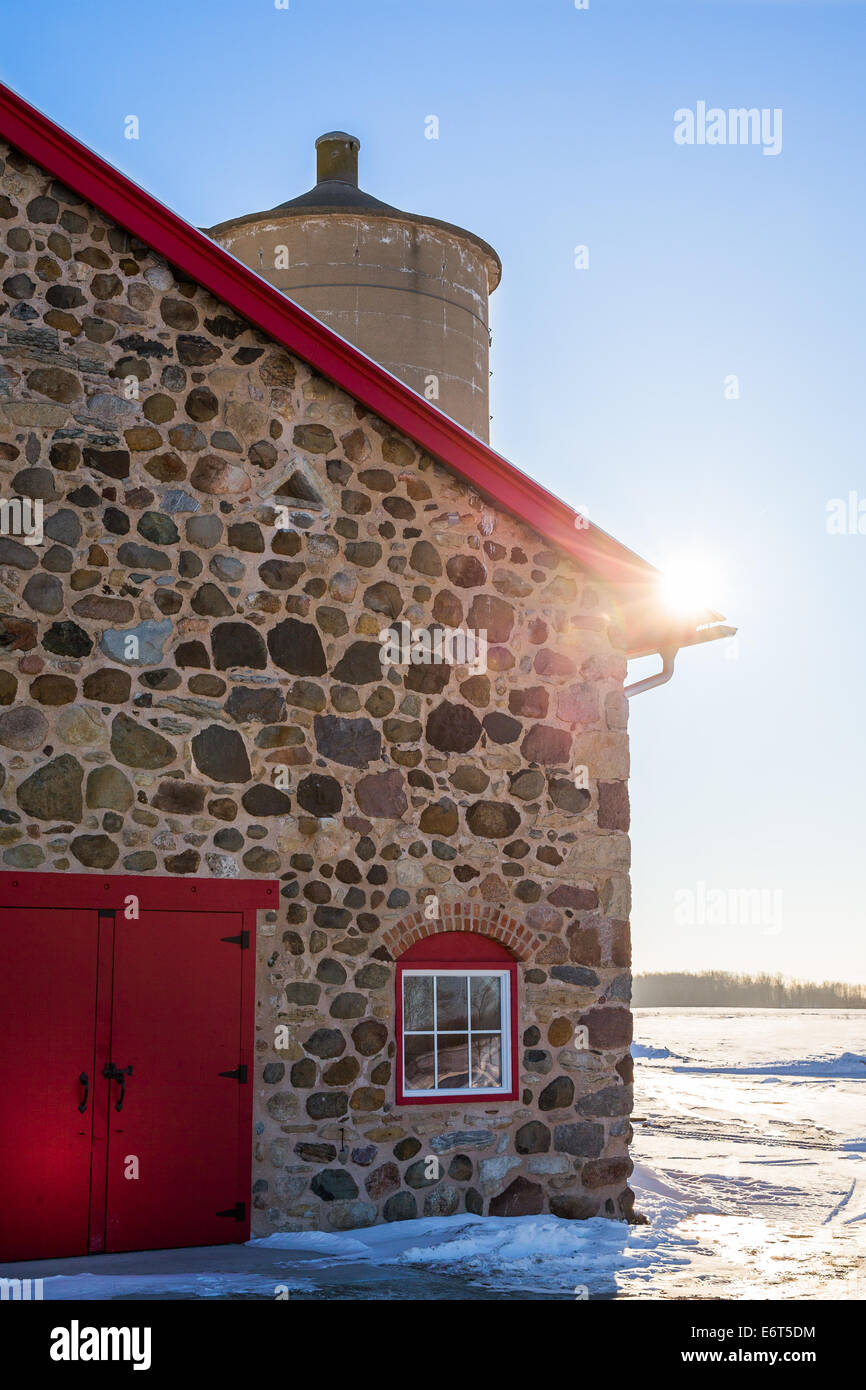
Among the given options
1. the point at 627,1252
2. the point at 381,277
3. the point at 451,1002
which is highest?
the point at 381,277

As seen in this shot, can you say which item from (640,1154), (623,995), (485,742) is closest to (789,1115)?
(640,1154)

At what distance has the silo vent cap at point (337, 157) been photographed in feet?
59.5

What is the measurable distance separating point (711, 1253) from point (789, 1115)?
10803 millimetres

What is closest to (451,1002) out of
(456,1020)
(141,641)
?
(456,1020)

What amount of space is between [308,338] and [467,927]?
4.52 metres

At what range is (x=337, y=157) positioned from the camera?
1814 centimetres

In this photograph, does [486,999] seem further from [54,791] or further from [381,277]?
[381,277]

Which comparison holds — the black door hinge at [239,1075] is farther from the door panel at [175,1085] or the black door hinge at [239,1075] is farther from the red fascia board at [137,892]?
the red fascia board at [137,892]

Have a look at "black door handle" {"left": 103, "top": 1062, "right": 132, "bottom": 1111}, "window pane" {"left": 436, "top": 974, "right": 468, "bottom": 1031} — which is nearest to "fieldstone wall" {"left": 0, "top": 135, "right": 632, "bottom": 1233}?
"window pane" {"left": 436, "top": 974, "right": 468, "bottom": 1031}

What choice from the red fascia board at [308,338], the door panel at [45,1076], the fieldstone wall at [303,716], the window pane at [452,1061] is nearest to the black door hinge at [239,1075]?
the fieldstone wall at [303,716]

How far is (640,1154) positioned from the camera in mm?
13797

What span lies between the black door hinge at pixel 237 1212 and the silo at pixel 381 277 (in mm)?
10934

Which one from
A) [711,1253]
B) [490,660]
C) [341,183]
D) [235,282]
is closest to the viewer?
[711,1253]
